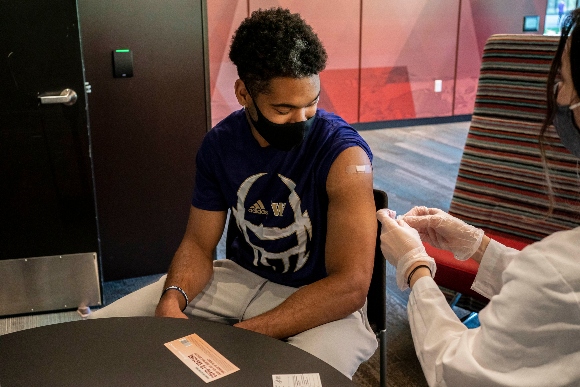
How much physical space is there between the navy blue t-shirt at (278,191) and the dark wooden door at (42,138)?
3.10 ft

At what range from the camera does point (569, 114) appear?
1.01 metres

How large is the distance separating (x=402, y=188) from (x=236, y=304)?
2.98m

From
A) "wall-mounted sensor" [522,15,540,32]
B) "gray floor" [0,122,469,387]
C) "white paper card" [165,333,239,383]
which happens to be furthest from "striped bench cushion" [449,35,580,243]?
"wall-mounted sensor" [522,15,540,32]

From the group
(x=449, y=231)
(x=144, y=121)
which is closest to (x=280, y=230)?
(x=449, y=231)

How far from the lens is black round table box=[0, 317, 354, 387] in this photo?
3.48 ft

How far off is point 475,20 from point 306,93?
5474 millimetres

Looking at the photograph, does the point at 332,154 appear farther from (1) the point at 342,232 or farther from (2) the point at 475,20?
(2) the point at 475,20

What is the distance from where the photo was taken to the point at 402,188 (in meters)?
4.54

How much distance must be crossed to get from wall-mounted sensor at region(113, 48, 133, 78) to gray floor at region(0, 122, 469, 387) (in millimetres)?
992

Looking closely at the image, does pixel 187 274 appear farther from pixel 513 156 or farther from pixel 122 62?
pixel 513 156

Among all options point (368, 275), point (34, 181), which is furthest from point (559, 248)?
point (34, 181)

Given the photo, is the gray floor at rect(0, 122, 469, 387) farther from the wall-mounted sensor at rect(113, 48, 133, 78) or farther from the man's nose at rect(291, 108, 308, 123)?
the wall-mounted sensor at rect(113, 48, 133, 78)

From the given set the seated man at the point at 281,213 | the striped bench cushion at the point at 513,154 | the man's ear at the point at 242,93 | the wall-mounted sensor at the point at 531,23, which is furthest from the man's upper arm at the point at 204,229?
the wall-mounted sensor at the point at 531,23

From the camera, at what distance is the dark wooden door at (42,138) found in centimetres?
234
